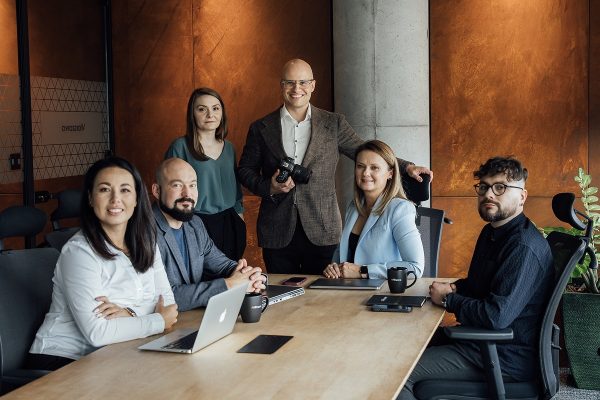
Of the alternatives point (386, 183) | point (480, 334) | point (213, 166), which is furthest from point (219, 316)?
point (213, 166)

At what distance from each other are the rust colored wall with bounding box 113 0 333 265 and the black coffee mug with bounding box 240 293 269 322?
14.1ft

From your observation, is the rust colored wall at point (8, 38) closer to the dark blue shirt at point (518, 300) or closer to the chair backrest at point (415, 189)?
the chair backrest at point (415, 189)

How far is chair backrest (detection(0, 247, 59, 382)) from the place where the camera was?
3219 millimetres

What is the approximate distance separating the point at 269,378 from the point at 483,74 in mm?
4875

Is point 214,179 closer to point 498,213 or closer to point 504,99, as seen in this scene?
point 498,213

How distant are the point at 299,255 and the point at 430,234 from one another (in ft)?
2.56

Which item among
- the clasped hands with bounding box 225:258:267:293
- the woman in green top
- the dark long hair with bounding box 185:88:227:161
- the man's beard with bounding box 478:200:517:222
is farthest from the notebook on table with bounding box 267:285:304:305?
the dark long hair with bounding box 185:88:227:161

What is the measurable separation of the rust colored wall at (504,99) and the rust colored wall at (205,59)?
3.35 ft

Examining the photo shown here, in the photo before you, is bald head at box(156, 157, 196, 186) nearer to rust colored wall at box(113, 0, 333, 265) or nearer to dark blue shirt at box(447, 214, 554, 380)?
dark blue shirt at box(447, 214, 554, 380)

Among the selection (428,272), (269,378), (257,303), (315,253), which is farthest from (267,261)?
(269,378)

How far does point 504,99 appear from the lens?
6898mm

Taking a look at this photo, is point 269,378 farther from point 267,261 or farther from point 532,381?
point 267,261

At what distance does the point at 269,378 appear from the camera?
Result: 8.31ft

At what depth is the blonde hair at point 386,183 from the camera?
14.3 ft
